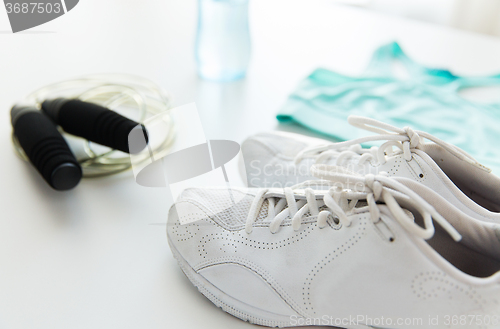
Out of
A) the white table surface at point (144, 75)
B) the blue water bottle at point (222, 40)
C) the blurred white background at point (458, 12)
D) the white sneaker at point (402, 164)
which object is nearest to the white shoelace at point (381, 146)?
the white sneaker at point (402, 164)

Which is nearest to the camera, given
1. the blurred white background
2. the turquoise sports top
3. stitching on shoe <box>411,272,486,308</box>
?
stitching on shoe <box>411,272,486,308</box>

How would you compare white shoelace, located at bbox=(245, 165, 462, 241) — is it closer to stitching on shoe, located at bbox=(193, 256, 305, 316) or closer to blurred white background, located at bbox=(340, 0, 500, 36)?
stitching on shoe, located at bbox=(193, 256, 305, 316)

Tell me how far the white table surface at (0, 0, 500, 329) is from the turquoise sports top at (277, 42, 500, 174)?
0.20ft

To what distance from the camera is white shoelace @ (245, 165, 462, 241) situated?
0.39m

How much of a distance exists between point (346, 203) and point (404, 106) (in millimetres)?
512

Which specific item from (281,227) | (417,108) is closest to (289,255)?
(281,227)

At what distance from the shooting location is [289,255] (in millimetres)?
444

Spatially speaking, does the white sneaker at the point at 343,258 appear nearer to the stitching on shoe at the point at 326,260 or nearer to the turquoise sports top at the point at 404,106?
the stitching on shoe at the point at 326,260

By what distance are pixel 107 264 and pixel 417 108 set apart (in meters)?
0.70

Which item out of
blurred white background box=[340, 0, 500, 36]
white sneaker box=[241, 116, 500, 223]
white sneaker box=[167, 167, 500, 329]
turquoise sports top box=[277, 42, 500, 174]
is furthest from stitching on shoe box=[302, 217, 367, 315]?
blurred white background box=[340, 0, 500, 36]

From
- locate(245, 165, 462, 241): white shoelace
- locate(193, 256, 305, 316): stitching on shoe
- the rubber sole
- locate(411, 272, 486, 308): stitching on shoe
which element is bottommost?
the rubber sole

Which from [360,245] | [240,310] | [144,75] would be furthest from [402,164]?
[144,75]

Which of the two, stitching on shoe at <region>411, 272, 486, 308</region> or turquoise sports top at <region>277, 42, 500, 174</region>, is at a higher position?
stitching on shoe at <region>411, 272, 486, 308</region>

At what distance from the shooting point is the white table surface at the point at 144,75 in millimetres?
455
